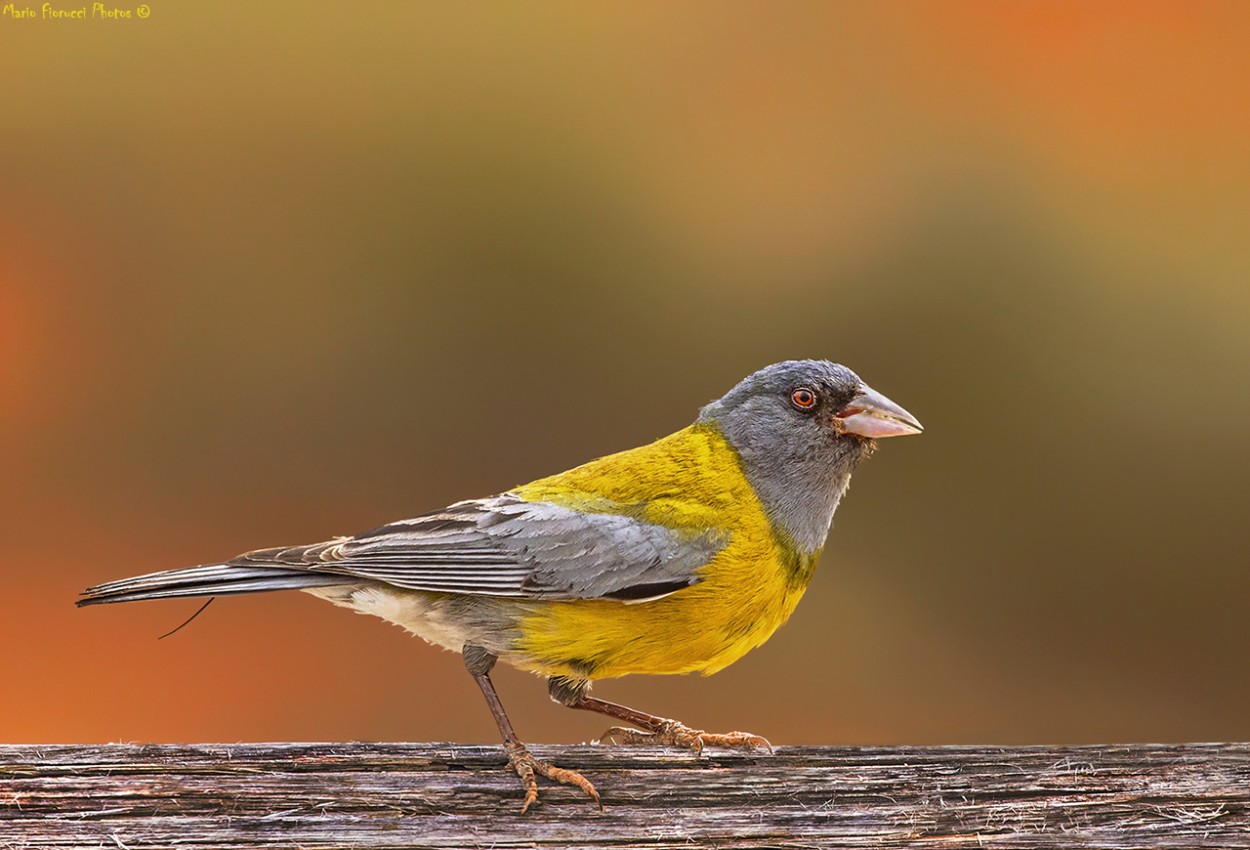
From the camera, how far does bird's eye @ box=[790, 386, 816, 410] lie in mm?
3883

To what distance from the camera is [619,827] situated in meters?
2.58

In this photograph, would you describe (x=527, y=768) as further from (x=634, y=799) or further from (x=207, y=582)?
(x=207, y=582)

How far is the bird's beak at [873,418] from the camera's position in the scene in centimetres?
369

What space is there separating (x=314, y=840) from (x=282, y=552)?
1.21 meters

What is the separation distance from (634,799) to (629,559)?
0.88m

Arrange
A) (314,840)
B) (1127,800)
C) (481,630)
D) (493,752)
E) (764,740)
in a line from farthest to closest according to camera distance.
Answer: (481,630)
(764,740)
(493,752)
(1127,800)
(314,840)

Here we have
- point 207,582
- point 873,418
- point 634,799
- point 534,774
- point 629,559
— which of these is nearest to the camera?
point 634,799

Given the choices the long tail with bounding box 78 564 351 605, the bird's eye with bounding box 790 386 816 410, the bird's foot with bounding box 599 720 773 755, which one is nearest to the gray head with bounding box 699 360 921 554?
the bird's eye with bounding box 790 386 816 410

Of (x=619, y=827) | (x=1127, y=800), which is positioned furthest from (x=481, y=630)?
(x=1127, y=800)

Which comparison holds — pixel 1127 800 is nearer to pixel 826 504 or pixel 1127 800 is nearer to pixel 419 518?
pixel 826 504

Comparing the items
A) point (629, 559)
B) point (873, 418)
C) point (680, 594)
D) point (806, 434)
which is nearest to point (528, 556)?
point (629, 559)

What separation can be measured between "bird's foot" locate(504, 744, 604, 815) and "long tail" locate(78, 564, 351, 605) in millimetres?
997

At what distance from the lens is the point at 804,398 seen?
389 cm

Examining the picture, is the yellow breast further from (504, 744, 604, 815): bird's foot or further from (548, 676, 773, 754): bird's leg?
(504, 744, 604, 815): bird's foot
